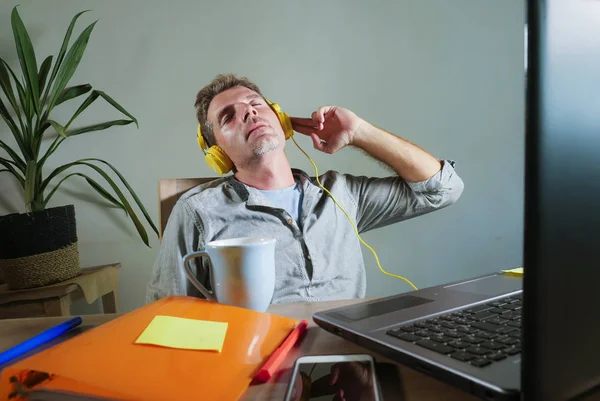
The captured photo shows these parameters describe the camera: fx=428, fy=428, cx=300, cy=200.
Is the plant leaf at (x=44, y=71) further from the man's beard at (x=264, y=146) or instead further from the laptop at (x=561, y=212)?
the laptop at (x=561, y=212)

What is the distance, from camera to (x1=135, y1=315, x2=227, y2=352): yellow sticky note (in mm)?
438

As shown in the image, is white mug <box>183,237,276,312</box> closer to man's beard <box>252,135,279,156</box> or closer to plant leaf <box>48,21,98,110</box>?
man's beard <box>252,135,279,156</box>

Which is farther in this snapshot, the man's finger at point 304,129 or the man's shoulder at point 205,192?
the man's finger at point 304,129

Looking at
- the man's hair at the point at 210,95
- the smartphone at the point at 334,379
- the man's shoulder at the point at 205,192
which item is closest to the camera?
the smartphone at the point at 334,379

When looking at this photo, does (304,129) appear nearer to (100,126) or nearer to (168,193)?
(168,193)

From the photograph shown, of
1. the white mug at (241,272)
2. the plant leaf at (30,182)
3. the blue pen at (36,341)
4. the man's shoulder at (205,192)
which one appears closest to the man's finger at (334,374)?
the white mug at (241,272)

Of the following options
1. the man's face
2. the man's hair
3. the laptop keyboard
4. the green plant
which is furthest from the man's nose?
the laptop keyboard

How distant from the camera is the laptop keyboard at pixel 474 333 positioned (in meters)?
0.36

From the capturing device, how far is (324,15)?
5.79ft

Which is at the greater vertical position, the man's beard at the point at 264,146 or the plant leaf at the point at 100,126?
the plant leaf at the point at 100,126

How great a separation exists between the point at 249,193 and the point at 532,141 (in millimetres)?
942

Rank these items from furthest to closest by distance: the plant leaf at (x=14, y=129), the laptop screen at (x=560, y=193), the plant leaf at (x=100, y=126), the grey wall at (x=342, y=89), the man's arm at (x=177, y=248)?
1. the grey wall at (x=342, y=89)
2. the plant leaf at (x=100, y=126)
3. the plant leaf at (x=14, y=129)
4. the man's arm at (x=177, y=248)
5. the laptop screen at (x=560, y=193)

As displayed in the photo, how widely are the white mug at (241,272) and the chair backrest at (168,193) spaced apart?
1.95 ft

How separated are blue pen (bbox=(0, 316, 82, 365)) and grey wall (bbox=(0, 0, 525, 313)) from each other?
47.9 inches
